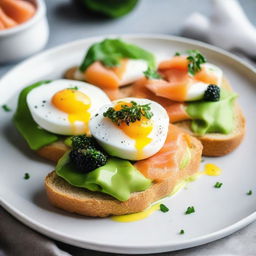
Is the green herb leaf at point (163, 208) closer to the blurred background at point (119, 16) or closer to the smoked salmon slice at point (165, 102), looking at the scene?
the smoked salmon slice at point (165, 102)

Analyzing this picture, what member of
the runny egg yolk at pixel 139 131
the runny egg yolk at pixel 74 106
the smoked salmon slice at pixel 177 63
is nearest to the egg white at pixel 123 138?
the runny egg yolk at pixel 139 131

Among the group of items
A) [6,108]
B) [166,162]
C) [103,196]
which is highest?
[166,162]

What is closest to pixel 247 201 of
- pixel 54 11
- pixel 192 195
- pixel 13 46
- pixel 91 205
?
pixel 192 195

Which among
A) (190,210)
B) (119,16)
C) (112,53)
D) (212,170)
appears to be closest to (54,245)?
(190,210)

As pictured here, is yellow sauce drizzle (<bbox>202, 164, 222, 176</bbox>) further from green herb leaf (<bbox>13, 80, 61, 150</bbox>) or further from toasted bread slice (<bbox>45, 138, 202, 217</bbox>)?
green herb leaf (<bbox>13, 80, 61, 150</bbox>)

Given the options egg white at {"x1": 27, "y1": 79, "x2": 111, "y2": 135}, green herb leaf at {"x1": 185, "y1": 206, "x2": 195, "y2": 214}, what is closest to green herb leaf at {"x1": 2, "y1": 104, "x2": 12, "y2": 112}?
egg white at {"x1": 27, "y1": 79, "x2": 111, "y2": 135}

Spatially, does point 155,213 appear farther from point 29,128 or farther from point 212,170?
point 29,128
